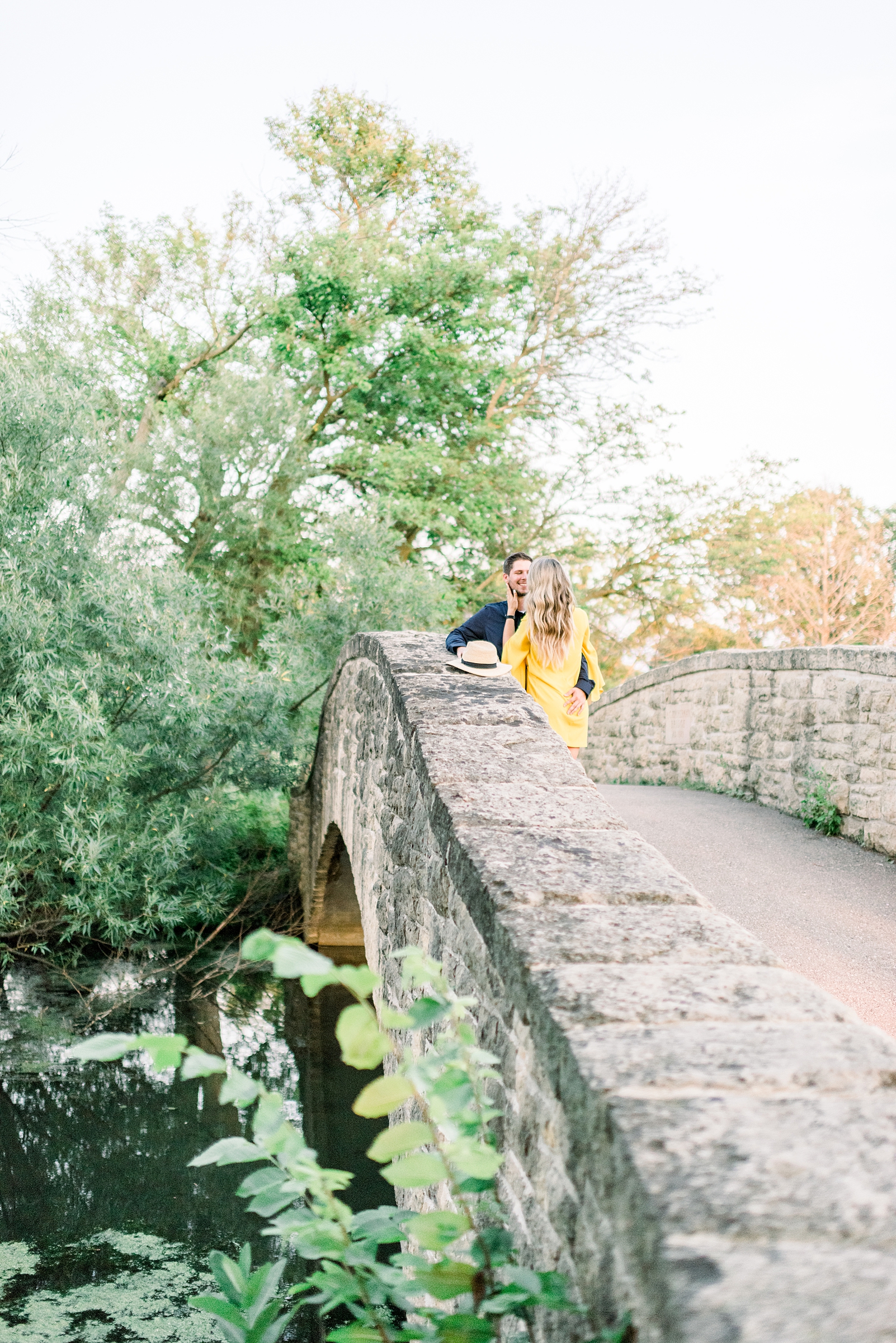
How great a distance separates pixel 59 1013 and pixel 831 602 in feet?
60.4

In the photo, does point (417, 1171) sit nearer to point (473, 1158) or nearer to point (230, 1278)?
point (473, 1158)

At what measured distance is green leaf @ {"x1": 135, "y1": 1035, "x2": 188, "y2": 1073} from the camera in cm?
141

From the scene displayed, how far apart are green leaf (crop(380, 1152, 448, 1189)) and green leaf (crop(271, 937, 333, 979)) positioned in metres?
0.41

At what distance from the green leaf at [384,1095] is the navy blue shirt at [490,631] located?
2.88 m

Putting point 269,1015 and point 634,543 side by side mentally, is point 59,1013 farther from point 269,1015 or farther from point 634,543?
point 634,543

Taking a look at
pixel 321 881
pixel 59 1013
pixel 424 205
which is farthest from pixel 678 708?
pixel 424 205

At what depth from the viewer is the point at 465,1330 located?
150 centimetres

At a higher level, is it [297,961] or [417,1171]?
[297,961]

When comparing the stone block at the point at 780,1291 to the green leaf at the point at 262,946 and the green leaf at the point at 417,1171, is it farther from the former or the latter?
the green leaf at the point at 262,946

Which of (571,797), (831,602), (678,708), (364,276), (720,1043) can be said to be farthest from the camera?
(831,602)

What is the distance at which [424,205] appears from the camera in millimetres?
15906

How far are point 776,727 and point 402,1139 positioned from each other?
23.1 feet

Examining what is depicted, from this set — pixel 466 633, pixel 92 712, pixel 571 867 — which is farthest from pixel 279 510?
pixel 571 867

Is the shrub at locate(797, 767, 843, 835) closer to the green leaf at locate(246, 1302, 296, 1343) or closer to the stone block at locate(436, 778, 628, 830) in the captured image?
the stone block at locate(436, 778, 628, 830)
